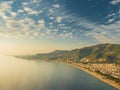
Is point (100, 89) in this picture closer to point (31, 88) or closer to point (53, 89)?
point (53, 89)

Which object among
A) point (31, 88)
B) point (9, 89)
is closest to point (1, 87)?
point (9, 89)

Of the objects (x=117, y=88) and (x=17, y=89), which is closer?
(x=17, y=89)

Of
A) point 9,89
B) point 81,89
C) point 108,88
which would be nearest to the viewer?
point 9,89

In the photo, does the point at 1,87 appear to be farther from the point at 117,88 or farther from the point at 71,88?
the point at 117,88

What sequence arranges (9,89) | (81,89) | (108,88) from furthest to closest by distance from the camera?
(108,88) < (81,89) < (9,89)

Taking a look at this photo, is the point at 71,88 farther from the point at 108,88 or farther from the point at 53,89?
the point at 108,88

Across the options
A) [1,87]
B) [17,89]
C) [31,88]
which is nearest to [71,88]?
[31,88]

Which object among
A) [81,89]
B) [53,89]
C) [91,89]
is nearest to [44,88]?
[53,89]

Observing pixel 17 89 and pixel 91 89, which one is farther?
pixel 91 89
